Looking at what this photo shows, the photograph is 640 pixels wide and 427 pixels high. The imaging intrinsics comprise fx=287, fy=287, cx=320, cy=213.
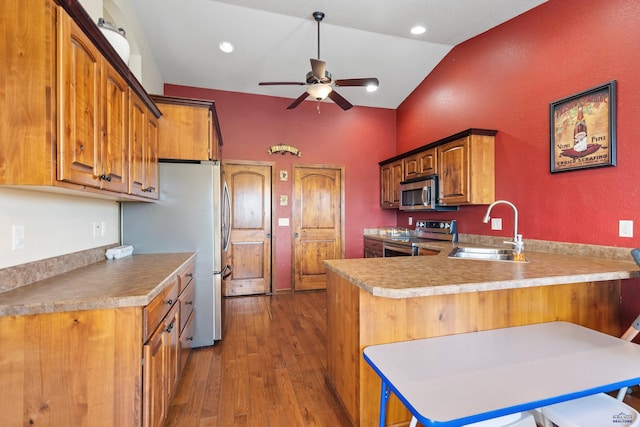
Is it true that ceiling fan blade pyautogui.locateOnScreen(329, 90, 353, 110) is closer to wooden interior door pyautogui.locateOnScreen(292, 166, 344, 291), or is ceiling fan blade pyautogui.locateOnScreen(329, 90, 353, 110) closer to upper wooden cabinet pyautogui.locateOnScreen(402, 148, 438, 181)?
upper wooden cabinet pyautogui.locateOnScreen(402, 148, 438, 181)

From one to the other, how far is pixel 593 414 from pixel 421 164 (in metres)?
3.09

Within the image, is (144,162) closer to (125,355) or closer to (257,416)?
(125,355)

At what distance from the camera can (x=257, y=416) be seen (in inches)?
69.7

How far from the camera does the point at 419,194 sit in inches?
151

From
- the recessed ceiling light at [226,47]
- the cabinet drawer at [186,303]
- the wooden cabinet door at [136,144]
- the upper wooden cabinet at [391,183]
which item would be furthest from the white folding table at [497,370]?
the recessed ceiling light at [226,47]

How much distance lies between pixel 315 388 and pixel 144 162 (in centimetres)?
207

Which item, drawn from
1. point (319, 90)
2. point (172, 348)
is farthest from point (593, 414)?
point (319, 90)

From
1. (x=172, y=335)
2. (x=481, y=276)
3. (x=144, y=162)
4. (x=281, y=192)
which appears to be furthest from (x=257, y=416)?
(x=281, y=192)

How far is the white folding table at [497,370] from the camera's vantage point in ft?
3.02

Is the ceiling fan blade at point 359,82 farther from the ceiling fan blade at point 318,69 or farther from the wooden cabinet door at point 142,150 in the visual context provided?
the wooden cabinet door at point 142,150

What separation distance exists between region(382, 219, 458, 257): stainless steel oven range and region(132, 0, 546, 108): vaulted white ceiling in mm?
2185

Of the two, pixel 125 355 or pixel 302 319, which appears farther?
pixel 302 319

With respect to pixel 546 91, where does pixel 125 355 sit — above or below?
below

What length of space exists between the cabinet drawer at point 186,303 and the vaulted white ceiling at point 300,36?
2783mm
